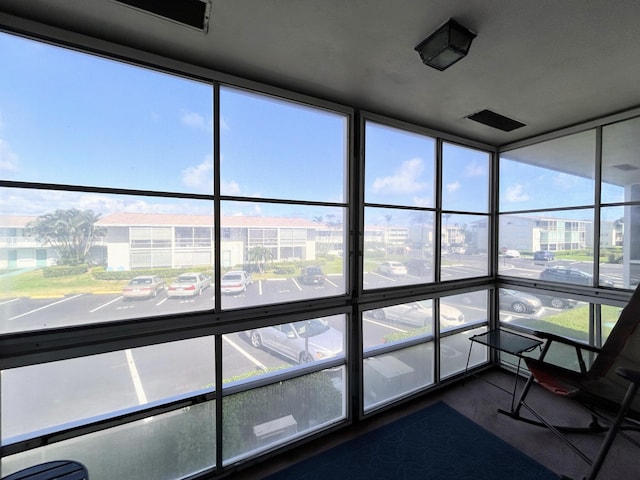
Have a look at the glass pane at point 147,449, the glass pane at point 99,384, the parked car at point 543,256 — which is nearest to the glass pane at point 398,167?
the parked car at point 543,256

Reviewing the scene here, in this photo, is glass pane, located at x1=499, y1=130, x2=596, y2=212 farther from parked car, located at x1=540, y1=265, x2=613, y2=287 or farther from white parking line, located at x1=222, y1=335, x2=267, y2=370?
white parking line, located at x1=222, y1=335, x2=267, y2=370

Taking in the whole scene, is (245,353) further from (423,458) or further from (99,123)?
(99,123)

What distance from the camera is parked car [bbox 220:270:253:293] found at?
2.05m

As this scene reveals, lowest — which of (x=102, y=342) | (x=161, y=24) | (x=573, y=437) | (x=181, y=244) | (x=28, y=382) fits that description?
(x=573, y=437)

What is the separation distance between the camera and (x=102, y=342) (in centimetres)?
166

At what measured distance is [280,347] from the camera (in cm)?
231

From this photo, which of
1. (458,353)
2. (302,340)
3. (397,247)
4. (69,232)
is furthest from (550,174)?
(69,232)

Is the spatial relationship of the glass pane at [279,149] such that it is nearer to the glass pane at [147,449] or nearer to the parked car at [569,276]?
the glass pane at [147,449]

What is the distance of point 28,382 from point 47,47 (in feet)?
6.32

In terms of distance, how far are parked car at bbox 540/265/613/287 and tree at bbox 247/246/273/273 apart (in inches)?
129

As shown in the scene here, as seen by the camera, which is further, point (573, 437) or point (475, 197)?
point (475, 197)

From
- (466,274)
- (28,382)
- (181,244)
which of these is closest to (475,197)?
(466,274)

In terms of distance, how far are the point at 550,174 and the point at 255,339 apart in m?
3.77

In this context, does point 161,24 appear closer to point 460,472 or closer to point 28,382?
point 28,382
